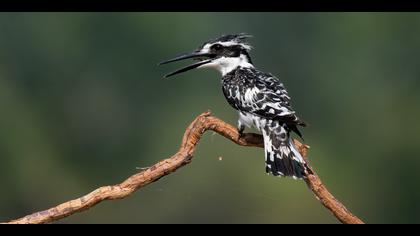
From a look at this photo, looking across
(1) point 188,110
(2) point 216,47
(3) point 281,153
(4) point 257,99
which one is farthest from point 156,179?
(1) point 188,110

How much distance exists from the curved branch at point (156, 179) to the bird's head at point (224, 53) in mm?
1150

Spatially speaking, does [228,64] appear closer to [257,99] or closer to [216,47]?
[216,47]

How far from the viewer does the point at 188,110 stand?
2741 cm

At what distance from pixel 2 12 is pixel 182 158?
24322 millimetres

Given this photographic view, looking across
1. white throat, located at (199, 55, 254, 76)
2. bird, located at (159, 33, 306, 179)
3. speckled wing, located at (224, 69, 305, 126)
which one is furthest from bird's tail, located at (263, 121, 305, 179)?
white throat, located at (199, 55, 254, 76)

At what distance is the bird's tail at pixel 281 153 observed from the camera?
712 cm

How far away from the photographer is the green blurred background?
23703mm

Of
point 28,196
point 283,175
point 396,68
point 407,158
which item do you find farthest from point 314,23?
point 283,175

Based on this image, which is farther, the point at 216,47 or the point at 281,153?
the point at 216,47

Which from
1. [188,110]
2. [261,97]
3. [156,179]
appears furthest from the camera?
[188,110]

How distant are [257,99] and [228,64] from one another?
62 cm

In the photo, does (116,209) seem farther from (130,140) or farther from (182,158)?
(182,158)

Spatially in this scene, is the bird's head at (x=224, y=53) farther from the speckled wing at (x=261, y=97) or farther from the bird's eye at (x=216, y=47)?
the speckled wing at (x=261, y=97)

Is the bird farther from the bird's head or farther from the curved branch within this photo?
the curved branch
